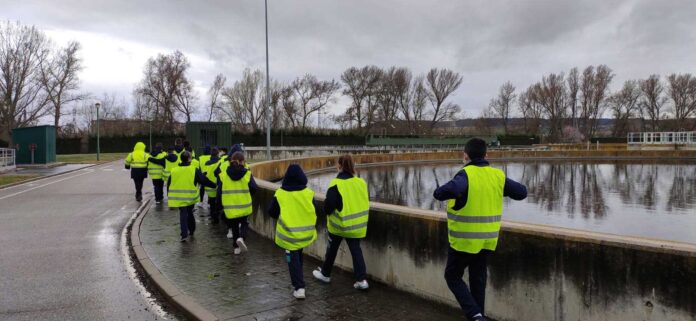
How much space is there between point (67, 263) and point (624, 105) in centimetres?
11139

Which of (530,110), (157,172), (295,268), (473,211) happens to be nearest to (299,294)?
(295,268)

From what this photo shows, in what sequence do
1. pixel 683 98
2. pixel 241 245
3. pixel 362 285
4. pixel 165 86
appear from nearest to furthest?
pixel 362 285 → pixel 241 245 → pixel 165 86 → pixel 683 98

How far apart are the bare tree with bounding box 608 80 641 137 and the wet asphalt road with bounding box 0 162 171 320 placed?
346 feet

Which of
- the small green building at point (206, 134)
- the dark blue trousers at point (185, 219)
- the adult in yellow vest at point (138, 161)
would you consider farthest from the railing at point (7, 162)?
the dark blue trousers at point (185, 219)

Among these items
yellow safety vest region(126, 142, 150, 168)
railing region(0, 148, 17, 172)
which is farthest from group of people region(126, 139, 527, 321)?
railing region(0, 148, 17, 172)

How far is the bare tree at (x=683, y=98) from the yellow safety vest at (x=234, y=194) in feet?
371

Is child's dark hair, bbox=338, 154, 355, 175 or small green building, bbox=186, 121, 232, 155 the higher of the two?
small green building, bbox=186, 121, 232, 155

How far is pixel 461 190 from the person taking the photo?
3.90 meters

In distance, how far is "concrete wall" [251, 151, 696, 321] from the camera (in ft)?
11.8

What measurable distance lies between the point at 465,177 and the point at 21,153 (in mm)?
34484

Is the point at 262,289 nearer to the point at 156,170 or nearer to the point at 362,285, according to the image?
the point at 362,285

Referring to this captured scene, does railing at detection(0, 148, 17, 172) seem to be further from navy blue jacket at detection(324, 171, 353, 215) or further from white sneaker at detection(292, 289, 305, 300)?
navy blue jacket at detection(324, 171, 353, 215)

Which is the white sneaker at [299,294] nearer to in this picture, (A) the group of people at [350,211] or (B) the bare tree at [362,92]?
(A) the group of people at [350,211]

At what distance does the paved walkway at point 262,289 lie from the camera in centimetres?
486
